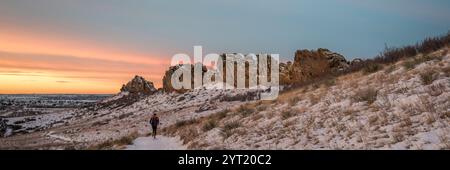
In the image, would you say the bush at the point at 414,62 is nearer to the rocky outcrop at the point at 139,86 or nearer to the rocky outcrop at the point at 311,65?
the rocky outcrop at the point at 311,65

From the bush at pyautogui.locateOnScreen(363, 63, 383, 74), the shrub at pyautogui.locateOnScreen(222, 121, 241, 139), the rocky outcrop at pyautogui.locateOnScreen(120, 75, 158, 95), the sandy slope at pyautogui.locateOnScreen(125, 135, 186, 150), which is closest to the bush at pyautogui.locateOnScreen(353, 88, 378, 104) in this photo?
the shrub at pyautogui.locateOnScreen(222, 121, 241, 139)

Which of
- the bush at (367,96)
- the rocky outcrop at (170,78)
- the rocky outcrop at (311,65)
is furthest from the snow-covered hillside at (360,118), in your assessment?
the rocky outcrop at (170,78)

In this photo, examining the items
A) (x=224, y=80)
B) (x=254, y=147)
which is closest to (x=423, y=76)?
(x=254, y=147)

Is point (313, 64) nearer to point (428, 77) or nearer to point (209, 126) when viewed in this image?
point (209, 126)

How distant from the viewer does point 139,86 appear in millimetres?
86562

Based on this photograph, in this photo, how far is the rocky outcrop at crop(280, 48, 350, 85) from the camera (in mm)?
37562

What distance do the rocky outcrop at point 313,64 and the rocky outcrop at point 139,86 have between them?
46.5 metres

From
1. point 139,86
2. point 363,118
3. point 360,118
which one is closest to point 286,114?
point 360,118

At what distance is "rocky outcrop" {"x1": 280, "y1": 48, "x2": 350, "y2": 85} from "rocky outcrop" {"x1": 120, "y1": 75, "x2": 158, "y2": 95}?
1833 inches

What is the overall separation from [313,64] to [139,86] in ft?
180
